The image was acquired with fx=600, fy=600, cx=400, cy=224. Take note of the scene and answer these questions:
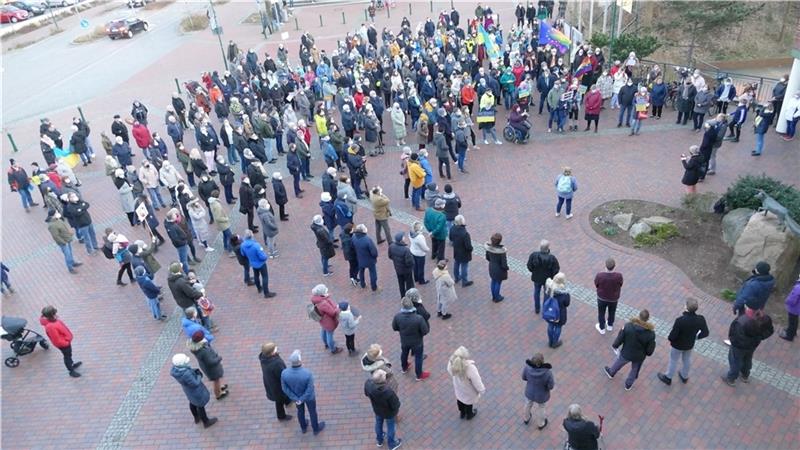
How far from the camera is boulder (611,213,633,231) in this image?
13.7m

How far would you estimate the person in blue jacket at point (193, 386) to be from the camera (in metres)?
8.66

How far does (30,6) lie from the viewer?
49625 mm

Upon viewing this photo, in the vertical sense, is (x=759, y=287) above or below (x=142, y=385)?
above

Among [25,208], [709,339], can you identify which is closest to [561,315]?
[709,339]

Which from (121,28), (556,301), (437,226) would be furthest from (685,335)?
(121,28)

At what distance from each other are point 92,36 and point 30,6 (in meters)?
13.3

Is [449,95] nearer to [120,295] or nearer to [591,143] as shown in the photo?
[591,143]

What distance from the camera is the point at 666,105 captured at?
20.4m

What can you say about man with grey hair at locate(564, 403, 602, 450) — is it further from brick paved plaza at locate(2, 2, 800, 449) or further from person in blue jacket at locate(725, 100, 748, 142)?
person in blue jacket at locate(725, 100, 748, 142)

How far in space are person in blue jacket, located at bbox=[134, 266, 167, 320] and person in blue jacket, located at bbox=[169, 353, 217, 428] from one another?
3050mm

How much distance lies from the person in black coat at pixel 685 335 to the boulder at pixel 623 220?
4.88 metres

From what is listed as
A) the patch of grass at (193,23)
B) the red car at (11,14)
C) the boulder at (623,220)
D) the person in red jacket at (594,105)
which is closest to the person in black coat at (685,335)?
the boulder at (623,220)

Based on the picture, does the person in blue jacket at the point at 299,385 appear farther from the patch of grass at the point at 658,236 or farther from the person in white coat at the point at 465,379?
the patch of grass at the point at 658,236

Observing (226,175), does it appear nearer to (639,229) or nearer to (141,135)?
(141,135)
